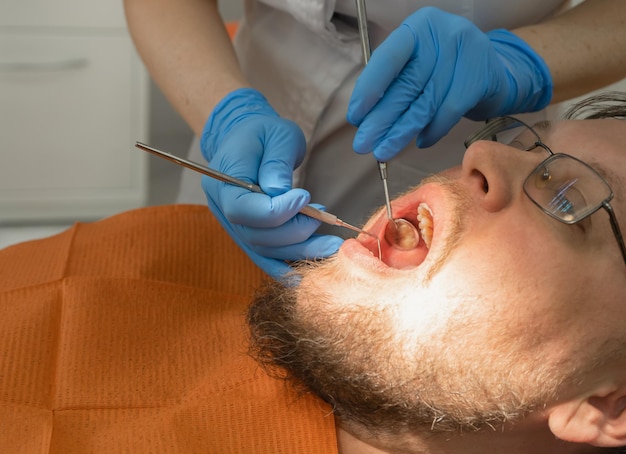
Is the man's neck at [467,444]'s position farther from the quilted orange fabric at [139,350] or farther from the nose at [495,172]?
the nose at [495,172]

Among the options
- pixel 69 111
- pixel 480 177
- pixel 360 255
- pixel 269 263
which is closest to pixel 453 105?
pixel 480 177

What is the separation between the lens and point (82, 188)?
312 centimetres

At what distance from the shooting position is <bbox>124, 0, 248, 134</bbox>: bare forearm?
1502 mm

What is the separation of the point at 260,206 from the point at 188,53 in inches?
18.6

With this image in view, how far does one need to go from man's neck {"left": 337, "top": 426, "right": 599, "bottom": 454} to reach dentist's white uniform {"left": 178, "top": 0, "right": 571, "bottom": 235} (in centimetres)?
54

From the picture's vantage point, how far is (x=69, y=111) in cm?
298

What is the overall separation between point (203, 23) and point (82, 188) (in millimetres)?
1744

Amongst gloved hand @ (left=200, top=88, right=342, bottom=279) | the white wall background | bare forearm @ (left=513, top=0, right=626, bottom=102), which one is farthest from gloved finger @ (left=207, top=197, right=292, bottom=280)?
the white wall background

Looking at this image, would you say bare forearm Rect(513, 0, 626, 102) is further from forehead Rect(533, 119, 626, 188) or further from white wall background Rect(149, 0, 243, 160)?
Answer: white wall background Rect(149, 0, 243, 160)

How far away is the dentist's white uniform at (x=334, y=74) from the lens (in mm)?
1468

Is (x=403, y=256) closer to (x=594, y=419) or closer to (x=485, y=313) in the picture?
(x=485, y=313)

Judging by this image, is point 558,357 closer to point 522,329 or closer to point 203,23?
point 522,329

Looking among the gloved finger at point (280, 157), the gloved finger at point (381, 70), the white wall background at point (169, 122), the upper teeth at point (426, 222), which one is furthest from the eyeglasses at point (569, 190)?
the white wall background at point (169, 122)

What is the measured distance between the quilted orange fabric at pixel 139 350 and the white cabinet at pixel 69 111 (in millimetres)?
1479
